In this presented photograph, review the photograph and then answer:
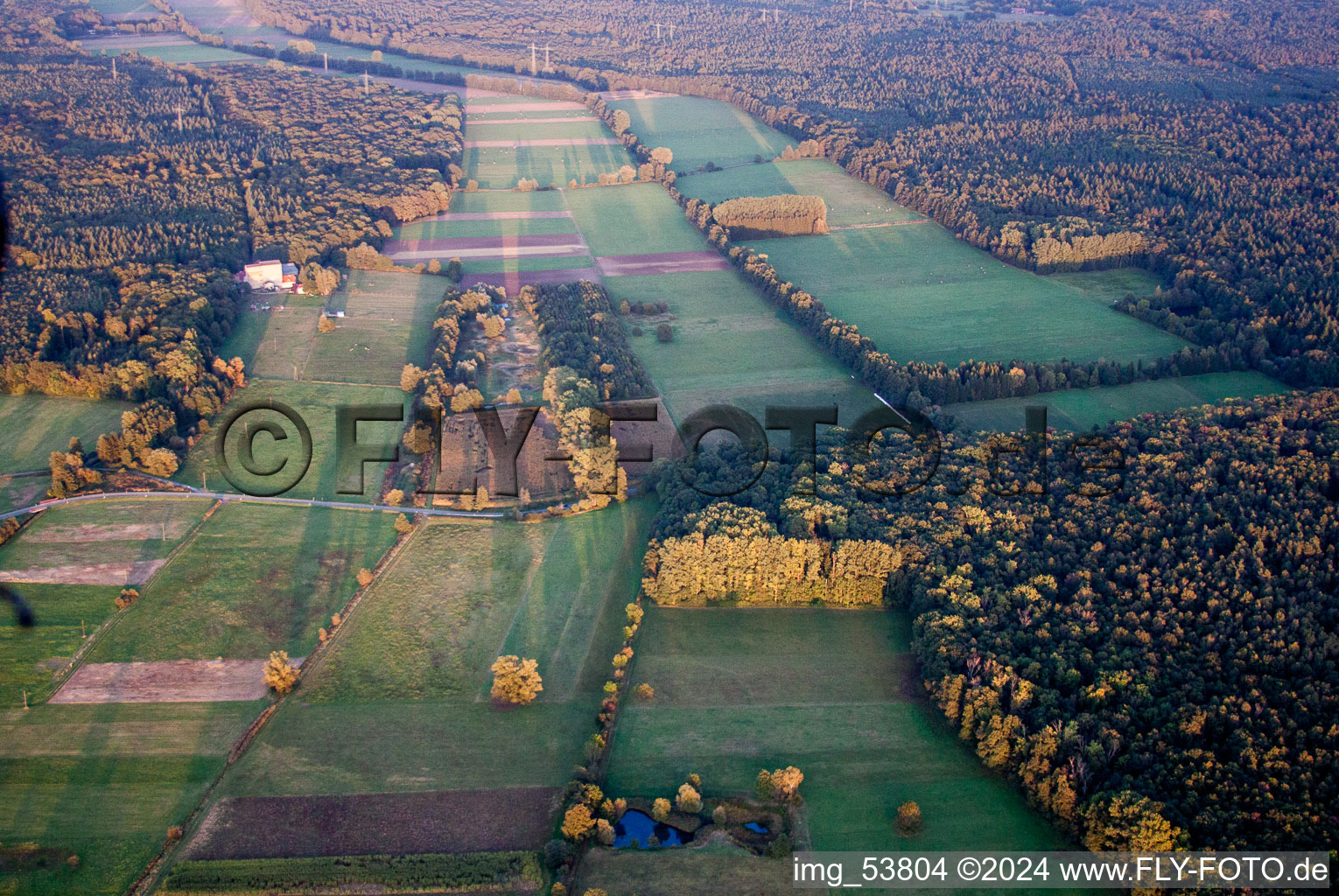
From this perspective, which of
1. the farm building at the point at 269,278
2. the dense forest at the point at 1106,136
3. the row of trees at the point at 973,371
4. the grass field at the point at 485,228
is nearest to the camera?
the row of trees at the point at 973,371

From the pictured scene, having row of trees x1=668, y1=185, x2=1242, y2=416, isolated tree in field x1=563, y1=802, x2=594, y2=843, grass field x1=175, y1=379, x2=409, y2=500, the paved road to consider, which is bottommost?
isolated tree in field x1=563, y1=802, x2=594, y2=843

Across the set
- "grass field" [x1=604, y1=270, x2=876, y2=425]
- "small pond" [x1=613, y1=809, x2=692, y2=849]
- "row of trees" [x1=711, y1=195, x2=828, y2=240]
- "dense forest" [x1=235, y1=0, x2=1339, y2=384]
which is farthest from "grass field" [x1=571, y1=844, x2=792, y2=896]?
"row of trees" [x1=711, y1=195, x2=828, y2=240]

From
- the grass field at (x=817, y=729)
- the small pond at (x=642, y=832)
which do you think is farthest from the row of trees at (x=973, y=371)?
the small pond at (x=642, y=832)

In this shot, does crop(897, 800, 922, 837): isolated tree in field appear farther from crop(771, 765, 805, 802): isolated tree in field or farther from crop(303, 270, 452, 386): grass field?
crop(303, 270, 452, 386): grass field

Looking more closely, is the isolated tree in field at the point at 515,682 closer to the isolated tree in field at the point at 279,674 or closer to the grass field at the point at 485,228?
the isolated tree in field at the point at 279,674

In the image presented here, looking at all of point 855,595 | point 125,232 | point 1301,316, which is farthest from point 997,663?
point 125,232
